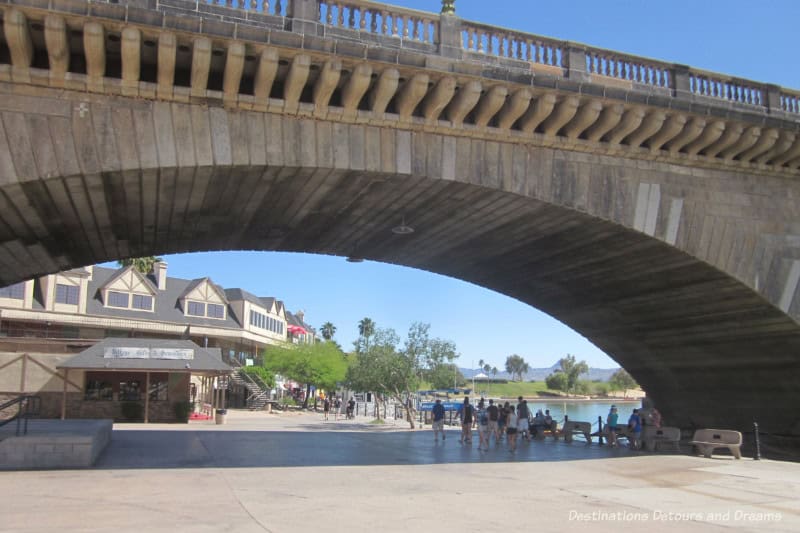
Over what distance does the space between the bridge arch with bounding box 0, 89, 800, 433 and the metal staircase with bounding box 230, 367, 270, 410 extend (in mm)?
39408

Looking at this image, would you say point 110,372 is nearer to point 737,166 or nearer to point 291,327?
point 737,166

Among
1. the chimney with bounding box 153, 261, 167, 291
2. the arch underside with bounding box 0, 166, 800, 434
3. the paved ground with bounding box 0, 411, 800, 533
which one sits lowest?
the paved ground with bounding box 0, 411, 800, 533

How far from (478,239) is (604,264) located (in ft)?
10.9

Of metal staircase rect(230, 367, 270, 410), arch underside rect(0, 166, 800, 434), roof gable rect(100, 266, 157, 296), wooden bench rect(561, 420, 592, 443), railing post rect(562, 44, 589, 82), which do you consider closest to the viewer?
arch underside rect(0, 166, 800, 434)

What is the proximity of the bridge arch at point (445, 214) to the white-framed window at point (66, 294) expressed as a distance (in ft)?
121

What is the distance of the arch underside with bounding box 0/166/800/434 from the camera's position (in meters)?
12.9

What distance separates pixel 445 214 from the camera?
612 inches

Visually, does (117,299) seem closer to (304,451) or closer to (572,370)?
(304,451)

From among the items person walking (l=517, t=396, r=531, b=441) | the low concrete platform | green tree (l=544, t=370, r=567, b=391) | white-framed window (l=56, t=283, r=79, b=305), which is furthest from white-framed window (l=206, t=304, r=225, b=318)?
green tree (l=544, t=370, r=567, b=391)

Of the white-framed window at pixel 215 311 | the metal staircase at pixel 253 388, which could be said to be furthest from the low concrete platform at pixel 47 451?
the white-framed window at pixel 215 311

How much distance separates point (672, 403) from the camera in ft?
77.7

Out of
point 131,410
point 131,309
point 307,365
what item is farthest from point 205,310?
point 131,410

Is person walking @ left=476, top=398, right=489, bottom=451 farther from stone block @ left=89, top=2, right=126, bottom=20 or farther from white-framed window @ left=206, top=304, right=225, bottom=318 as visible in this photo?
white-framed window @ left=206, top=304, right=225, bottom=318

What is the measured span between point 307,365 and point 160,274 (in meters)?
14.8
